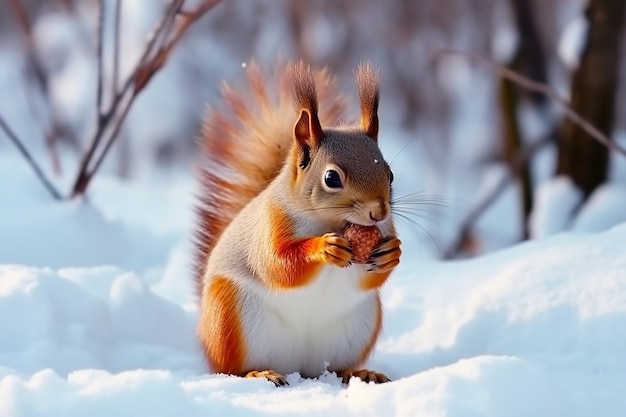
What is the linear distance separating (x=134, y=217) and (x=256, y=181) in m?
1.20

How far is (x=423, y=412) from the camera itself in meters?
1.17

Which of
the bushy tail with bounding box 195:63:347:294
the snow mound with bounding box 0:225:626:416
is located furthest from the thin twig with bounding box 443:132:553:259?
the bushy tail with bounding box 195:63:347:294

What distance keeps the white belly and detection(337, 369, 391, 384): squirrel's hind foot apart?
0.10 feet

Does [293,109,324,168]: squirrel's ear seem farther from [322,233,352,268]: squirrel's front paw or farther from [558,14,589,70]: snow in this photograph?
[558,14,589,70]: snow

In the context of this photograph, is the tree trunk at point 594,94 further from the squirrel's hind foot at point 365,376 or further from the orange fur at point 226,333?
the orange fur at point 226,333

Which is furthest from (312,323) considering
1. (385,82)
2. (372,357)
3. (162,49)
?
(385,82)

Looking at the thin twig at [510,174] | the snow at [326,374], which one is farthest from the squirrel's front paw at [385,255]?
the thin twig at [510,174]

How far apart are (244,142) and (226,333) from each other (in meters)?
0.48

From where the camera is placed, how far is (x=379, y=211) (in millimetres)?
1479

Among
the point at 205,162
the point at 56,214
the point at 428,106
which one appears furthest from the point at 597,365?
the point at 428,106

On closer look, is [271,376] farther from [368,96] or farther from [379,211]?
[368,96]

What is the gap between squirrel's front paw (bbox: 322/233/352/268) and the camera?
1.47 metres

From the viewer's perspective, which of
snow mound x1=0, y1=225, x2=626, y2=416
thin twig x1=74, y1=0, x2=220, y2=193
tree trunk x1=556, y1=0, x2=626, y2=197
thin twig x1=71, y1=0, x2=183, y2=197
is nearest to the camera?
snow mound x1=0, y1=225, x2=626, y2=416

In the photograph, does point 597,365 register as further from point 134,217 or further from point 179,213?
point 179,213
